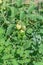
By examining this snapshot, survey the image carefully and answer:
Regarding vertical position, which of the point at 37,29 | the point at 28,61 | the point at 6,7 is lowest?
the point at 28,61

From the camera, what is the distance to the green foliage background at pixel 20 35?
391cm

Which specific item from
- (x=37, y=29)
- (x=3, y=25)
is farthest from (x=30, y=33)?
(x=3, y=25)

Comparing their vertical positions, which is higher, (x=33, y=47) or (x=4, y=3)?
(x=4, y=3)

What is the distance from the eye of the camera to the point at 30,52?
13.4ft

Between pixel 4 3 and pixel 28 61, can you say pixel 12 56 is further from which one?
pixel 4 3

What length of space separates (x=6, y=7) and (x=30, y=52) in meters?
0.71

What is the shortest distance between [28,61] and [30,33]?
1.56 feet

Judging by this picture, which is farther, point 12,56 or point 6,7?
point 6,7

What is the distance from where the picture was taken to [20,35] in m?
4.08

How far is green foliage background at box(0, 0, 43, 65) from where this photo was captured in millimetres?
3914

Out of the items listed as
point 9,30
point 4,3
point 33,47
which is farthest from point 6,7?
point 33,47

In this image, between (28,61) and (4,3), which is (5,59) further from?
Answer: (4,3)

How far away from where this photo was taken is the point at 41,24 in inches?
166

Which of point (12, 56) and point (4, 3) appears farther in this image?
point (4, 3)
